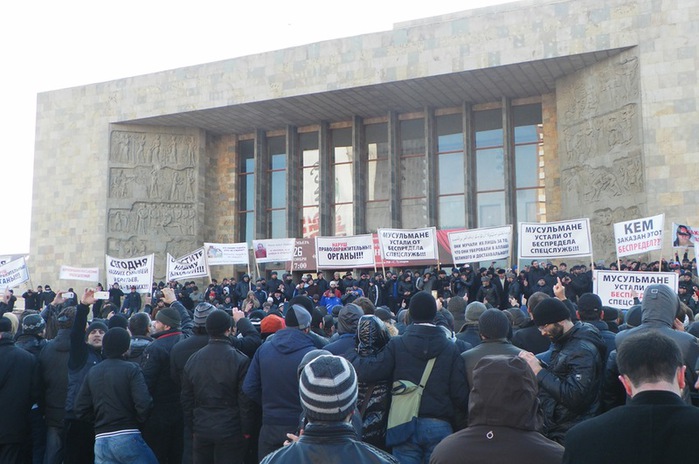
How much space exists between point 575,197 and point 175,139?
624 inches

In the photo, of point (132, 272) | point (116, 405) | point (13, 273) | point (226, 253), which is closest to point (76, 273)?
point (13, 273)

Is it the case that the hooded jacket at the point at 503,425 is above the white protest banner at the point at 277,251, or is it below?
below

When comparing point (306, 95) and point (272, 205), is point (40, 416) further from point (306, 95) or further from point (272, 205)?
point (272, 205)

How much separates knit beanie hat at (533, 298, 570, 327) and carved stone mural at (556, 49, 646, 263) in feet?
55.0

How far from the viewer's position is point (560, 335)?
→ 4293 mm

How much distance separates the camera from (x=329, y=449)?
8.60 ft

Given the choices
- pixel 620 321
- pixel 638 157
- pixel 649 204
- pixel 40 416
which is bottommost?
pixel 40 416

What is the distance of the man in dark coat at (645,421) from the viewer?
2.20 metres

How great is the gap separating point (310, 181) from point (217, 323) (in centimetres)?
2359

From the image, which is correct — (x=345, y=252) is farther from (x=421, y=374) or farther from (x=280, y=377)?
(x=421, y=374)

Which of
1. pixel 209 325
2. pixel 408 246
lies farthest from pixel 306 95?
pixel 209 325

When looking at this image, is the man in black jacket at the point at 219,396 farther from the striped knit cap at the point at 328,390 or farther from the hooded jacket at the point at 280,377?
the striped knit cap at the point at 328,390

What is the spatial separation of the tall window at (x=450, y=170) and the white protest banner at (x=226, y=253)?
801 cm

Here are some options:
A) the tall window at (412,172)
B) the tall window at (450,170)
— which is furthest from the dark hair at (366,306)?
the tall window at (412,172)
